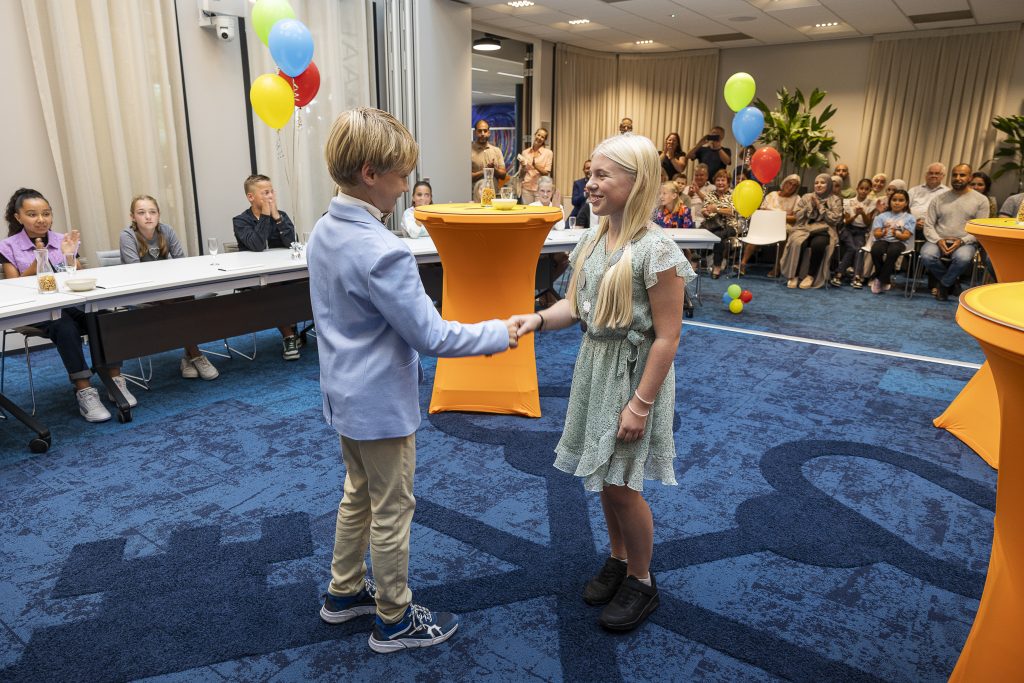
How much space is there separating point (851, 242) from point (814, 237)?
434mm

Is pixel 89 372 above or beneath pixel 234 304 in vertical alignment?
beneath

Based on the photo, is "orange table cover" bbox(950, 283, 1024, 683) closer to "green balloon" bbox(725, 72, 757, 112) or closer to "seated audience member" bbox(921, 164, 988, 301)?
"seated audience member" bbox(921, 164, 988, 301)

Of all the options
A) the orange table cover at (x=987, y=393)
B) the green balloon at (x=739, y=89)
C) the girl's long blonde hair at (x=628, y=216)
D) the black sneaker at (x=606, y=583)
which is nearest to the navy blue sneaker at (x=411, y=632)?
the black sneaker at (x=606, y=583)

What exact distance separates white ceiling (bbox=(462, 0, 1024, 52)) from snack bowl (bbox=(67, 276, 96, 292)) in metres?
5.94

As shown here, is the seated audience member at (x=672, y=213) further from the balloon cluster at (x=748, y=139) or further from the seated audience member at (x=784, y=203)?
the seated audience member at (x=784, y=203)

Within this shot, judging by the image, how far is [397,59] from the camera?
23.0 ft

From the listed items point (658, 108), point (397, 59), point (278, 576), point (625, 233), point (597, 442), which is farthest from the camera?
point (658, 108)

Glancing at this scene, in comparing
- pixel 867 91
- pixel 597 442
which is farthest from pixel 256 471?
pixel 867 91

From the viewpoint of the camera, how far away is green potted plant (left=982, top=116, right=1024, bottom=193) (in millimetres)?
8180

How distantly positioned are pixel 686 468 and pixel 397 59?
5.75 meters

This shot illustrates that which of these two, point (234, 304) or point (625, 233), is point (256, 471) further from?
point (625, 233)

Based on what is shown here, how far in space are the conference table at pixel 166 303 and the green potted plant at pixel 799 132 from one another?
7.13 meters

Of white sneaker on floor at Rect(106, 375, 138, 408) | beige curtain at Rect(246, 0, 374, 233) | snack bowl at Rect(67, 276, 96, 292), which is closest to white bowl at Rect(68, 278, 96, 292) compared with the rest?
snack bowl at Rect(67, 276, 96, 292)

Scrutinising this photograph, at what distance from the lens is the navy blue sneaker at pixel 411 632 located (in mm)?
1866
